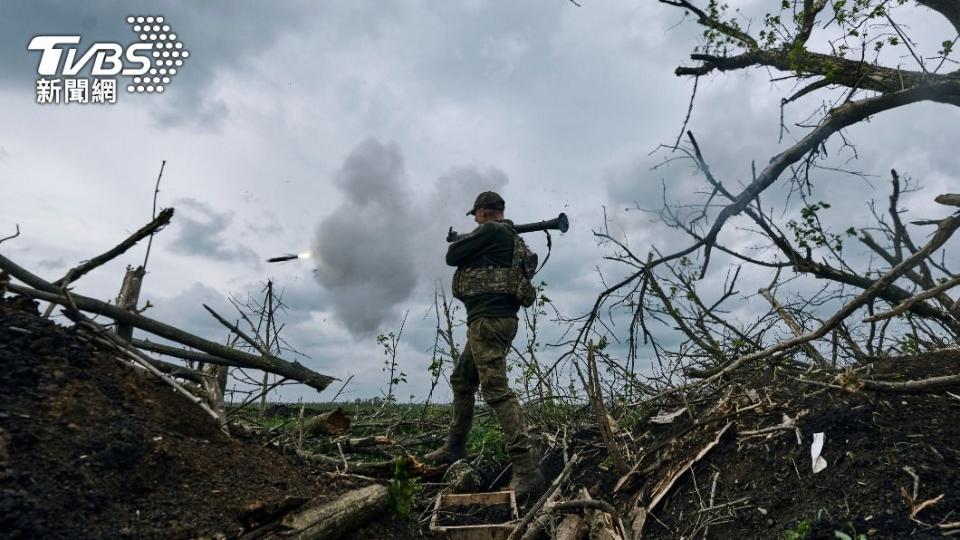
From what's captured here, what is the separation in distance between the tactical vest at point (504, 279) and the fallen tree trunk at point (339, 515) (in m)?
2.62

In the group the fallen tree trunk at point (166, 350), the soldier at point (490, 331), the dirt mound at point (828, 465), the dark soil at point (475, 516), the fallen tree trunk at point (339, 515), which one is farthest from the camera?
the soldier at point (490, 331)

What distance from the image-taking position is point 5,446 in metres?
3.08

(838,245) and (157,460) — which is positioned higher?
(838,245)

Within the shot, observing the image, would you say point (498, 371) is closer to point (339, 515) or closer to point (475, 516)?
point (475, 516)

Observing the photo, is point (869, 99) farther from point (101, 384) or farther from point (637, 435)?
point (101, 384)

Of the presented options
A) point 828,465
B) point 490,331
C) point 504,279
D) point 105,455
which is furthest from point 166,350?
point 828,465

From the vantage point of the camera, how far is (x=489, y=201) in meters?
6.99

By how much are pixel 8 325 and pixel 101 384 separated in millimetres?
688

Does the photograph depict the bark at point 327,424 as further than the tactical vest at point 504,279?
No

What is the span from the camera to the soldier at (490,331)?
6.18 meters

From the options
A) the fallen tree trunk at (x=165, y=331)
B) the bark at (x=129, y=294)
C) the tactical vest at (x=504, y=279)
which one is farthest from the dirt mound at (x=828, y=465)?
the bark at (x=129, y=294)

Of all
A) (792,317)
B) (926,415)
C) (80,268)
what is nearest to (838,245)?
(792,317)

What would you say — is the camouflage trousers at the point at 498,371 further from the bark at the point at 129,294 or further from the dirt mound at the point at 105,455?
the bark at the point at 129,294

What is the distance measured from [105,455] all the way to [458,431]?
13.7ft
